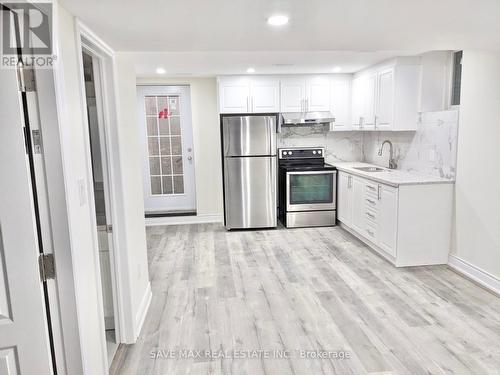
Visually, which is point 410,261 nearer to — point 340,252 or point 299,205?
point 340,252

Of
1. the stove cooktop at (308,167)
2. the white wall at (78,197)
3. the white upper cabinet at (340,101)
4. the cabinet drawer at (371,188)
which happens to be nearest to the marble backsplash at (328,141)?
the white upper cabinet at (340,101)

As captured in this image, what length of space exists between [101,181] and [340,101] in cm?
411

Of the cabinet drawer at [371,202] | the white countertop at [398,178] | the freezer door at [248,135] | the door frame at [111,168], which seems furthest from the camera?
the freezer door at [248,135]

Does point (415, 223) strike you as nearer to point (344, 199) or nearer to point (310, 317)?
point (344, 199)

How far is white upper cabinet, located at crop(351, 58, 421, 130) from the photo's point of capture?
14.2ft

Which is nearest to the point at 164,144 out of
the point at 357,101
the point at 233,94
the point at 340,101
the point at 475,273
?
the point at 233,94

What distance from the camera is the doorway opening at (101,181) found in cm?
240

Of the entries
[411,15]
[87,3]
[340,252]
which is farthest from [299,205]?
[87,3]

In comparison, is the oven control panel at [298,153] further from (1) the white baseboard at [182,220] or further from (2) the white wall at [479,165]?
(2) the white wall at [479,165]

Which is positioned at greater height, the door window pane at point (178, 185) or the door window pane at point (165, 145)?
the door window pane at point (165, 145)

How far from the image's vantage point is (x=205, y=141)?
5.86 meters

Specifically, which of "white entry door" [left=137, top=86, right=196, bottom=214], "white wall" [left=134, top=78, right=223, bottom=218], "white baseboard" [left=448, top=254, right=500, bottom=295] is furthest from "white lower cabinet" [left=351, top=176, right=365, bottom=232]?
"white entry door" [left=137, top=86, right=196, bottom=214]

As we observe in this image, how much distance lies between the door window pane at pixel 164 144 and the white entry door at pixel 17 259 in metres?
4.65

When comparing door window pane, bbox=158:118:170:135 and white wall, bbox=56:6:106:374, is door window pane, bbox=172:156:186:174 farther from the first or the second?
white wall, bbox=56:6:106:374
